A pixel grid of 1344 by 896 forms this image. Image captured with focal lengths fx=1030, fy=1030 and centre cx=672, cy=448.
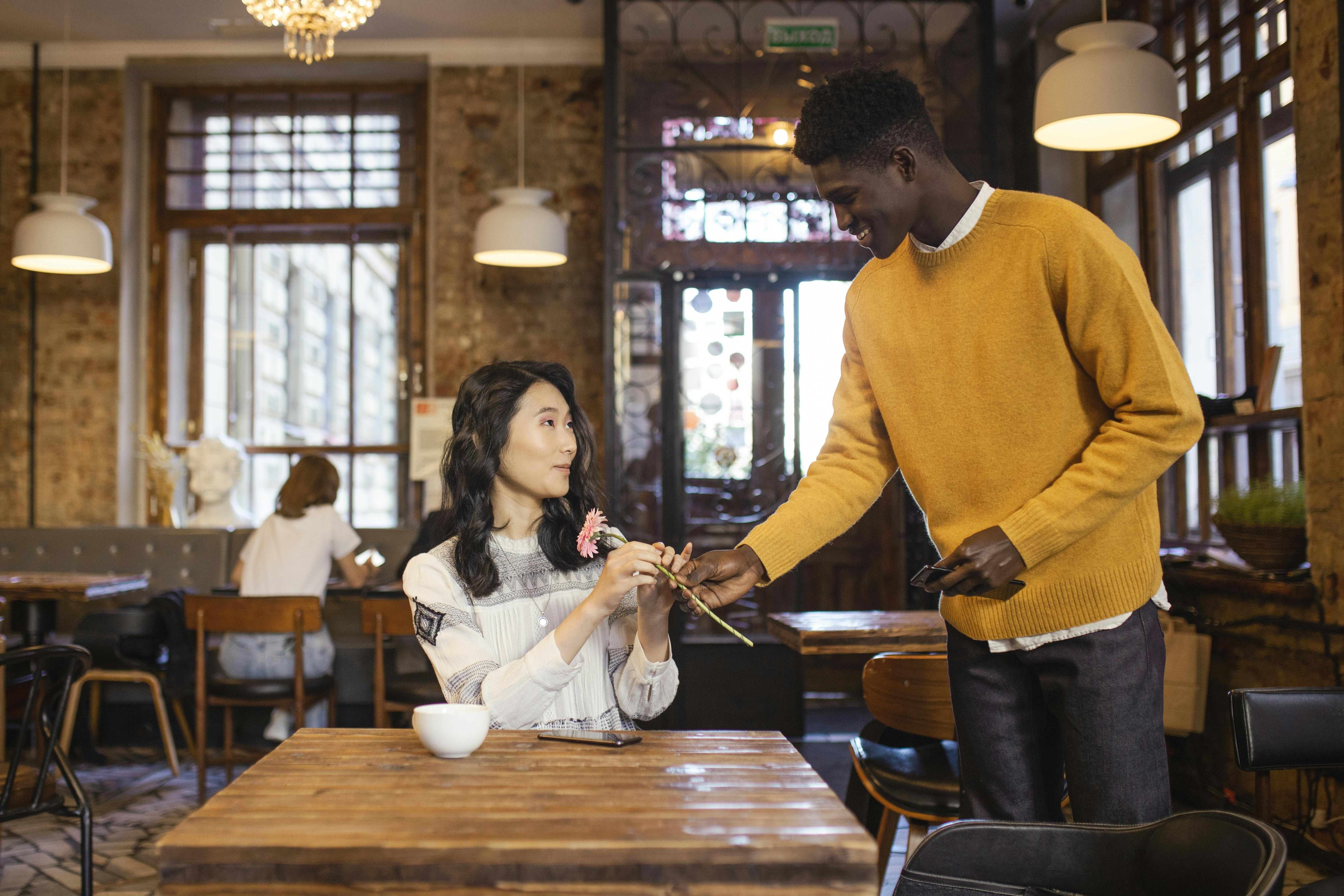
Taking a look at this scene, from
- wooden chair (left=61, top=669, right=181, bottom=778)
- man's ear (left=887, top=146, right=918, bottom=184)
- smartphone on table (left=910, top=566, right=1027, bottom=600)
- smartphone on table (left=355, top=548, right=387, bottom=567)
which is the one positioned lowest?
wooden chair (left=61, top=669, right=181, bottom=778)

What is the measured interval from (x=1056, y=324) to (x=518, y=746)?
952 millimetres

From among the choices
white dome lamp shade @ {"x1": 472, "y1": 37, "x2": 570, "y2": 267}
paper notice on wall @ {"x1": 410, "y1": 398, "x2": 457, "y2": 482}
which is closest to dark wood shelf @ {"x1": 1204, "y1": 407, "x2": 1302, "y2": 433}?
white dome lamp shade @ {"x1": 472, "y1": 37, "x2": 570, "y2": 267}

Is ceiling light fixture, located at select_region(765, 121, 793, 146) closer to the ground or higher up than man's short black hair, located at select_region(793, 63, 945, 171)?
higher up

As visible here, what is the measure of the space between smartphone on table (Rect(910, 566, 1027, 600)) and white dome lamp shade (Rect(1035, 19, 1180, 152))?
96.7 inches

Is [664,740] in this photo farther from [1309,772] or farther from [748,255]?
[748,255]

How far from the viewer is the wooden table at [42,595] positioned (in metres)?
4.33

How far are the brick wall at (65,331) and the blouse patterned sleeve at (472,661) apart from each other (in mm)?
5440

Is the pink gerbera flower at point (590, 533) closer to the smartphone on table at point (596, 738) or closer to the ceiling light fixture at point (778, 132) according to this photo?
the smartphone on table at point (596, 738)

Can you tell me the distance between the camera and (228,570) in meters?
5.64

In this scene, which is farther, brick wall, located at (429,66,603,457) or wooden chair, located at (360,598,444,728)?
brick wall, located at (429,66,603,457)

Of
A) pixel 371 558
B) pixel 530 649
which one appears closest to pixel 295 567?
pixel 371 558

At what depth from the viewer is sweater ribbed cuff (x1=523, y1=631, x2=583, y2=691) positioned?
1.62 metres

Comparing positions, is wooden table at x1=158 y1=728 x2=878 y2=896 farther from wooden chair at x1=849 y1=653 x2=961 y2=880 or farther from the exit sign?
the exit sign

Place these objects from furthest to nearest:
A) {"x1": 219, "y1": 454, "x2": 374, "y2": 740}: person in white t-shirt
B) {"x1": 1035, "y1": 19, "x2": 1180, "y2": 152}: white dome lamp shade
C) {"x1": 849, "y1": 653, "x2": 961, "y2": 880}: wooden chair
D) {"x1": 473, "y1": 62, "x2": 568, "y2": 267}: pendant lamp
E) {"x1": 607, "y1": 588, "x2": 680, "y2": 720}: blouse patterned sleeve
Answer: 1. {"x1": 473, "y1": 62, "x2": 568, "y2": 267}: pendant lamp
2. {"x1": 219, "y1": 454, "x2": 374, "y2": 740}: person in white t-shirt
3. {"x1": 1035, "y1": 19, "x2": 1180, "y2": 152}: white dome lamp shade
4. {"x1": 849, "y1": 653, "x2": 961, "y2": 880}: wooden chair
5. {"x1": 607, "y1": 588, "x2": 680, "y2": 720}: blouse patterned sleeve
